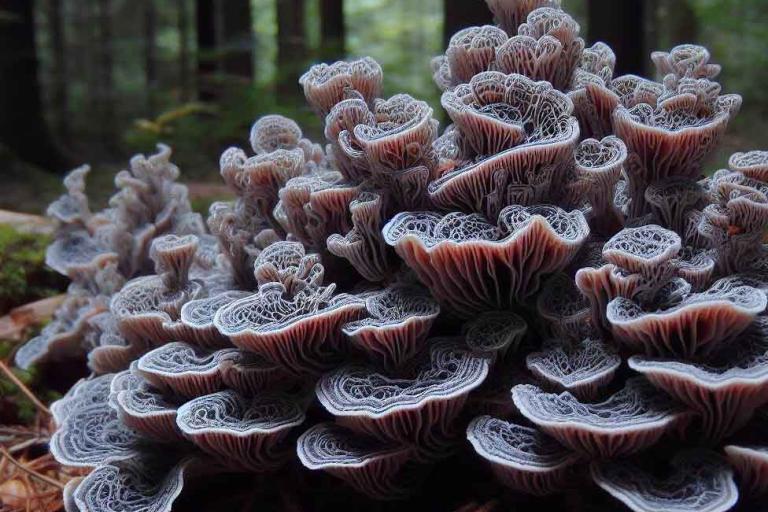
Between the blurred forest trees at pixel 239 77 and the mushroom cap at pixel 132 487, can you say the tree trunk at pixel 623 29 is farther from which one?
the mushroom cap at pixel 132 487

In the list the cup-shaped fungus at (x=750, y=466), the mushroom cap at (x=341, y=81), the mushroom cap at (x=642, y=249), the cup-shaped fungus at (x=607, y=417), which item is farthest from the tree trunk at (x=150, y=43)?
the cup-shaped fungus at (x=750, y=466)

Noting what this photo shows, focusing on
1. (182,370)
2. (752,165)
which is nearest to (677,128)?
(752,165)

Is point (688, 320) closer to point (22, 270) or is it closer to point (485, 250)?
point (485, 250)

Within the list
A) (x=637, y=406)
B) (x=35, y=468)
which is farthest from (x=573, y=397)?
(x=35, y=468)

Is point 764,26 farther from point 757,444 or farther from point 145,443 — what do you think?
point 145,443

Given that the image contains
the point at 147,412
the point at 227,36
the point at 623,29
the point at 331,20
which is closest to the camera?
the point at 147,412
